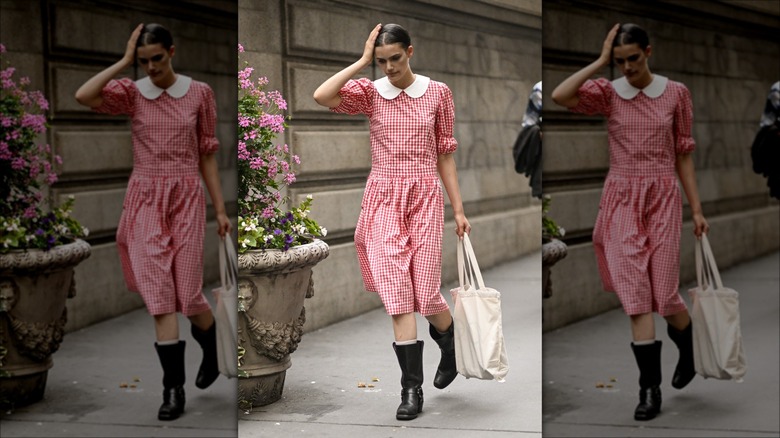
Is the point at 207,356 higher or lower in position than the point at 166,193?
lower

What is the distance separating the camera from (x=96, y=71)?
11.4ft

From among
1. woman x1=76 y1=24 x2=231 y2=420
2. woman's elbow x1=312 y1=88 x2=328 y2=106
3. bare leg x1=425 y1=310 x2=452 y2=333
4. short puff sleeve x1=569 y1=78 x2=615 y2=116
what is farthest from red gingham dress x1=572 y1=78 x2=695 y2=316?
woman x1=76 y1=24 x2=231 y2=420

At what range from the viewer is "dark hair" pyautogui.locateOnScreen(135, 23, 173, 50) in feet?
11.4

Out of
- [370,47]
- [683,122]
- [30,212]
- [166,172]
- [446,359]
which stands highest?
[370,47]

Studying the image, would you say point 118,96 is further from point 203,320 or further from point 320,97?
point 320,97

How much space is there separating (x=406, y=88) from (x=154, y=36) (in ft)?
3.64

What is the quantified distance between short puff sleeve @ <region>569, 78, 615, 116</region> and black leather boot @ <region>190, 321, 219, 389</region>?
144 cm

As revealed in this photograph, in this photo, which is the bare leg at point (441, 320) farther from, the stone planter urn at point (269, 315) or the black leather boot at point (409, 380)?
the stone planter urn at point (269, 315)

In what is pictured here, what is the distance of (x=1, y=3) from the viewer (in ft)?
11.3

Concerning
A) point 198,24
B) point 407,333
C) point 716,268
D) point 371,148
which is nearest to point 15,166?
point 198,24

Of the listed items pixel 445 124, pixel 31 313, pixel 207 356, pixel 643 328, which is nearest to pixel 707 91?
pixel 643 328

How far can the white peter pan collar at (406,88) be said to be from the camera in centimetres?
Answer: 423

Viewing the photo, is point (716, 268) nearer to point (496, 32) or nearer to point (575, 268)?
point (575, 268)

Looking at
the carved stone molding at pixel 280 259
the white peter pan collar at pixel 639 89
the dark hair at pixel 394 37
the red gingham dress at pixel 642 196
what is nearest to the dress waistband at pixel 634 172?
the red gingham dress at pixel 642 196
